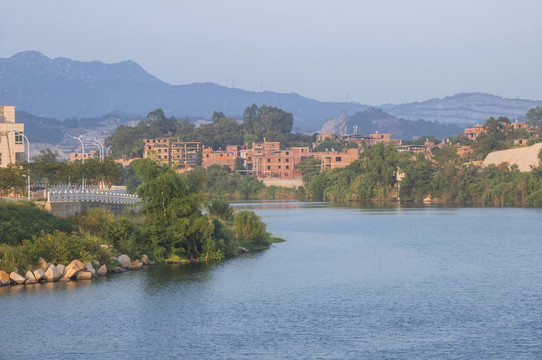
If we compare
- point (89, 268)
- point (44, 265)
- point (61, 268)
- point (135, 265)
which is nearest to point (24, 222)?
point (44, 265)

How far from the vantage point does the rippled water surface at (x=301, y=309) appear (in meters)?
27.1

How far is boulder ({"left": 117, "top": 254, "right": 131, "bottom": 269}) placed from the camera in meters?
42.6

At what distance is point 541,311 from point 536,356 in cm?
721

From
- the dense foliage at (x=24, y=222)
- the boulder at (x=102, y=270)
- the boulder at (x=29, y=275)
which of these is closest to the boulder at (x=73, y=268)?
the boulder at (x=102, y=270)

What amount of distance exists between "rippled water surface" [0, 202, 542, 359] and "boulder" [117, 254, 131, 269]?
1.21m

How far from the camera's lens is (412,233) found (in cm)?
6625

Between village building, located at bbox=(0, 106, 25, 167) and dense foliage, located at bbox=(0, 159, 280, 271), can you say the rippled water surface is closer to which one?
dense foliage, located at bbox=(0, 159, 280, 271)

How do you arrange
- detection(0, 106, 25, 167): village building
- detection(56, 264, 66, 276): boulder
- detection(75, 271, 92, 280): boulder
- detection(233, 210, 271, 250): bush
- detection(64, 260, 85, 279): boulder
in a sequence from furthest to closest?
detection(0, 106, 25, 167): village building
detection(233, 210, 271, 250): bush
detection(75, 271, 92, 280): boulder
detection(64, 260, 85, 279): boulder
detection(56, 264, 66, 276): boulder

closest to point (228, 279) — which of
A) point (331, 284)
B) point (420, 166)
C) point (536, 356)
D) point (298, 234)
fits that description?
point (331, 284)

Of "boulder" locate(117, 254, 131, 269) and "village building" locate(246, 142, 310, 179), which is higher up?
"village building" locate(246, 142, 310, 179)

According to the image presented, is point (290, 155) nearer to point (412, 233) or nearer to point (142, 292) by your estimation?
point (412, 233)

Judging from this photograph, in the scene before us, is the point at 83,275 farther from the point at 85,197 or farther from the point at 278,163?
the point at 278,163

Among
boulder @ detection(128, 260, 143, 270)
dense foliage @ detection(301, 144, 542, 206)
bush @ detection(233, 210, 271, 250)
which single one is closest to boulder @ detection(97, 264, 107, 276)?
boulder @ detection(128, 260, 143, 270)

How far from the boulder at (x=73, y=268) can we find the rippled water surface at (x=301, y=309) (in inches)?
27.6
